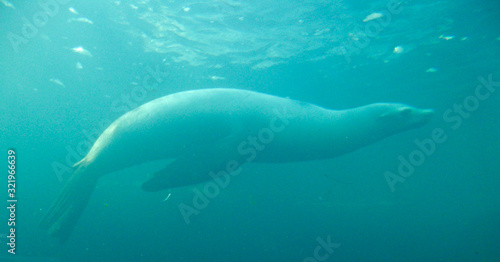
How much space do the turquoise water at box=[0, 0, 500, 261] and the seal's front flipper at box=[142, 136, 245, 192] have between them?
5.10 meters

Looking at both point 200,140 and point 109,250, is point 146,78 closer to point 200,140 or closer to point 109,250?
point 109,250

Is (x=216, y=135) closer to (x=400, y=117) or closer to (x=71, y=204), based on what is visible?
(x=71, y=204)

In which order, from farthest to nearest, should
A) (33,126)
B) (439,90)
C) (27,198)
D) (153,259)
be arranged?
(33,126) → (439,90) → (27,198) → (153,259)

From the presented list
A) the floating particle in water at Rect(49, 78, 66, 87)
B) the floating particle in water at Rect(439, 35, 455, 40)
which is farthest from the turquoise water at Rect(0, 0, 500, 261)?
the floating particle in water at Rect(49, 78, 66, 87)

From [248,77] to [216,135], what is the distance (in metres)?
10.7

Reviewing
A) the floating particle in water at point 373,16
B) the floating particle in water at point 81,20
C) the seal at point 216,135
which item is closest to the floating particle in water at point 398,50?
the floating particle in water at point 373,16

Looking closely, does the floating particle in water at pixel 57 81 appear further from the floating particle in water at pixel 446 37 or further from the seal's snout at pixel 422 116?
the floating particle in water at pixel 446 37

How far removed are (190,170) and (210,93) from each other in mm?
1255

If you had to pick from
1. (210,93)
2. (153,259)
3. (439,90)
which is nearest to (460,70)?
(439,90)

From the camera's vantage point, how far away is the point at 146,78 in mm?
13758

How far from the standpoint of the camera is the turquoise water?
27.9 feet

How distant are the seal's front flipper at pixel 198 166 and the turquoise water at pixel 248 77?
16.7ft

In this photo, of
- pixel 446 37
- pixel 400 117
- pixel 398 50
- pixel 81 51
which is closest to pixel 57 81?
pixel 81 51

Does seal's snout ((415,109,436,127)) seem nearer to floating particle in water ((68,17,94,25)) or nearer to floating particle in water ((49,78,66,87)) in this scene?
floating particle in water ((68,17,94,25))
